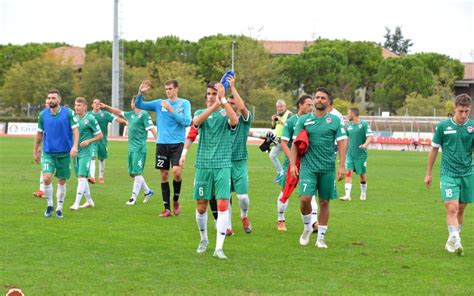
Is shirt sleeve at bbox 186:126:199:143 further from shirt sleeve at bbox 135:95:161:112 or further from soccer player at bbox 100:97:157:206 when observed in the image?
soccer player at bbox 100:97:157:206

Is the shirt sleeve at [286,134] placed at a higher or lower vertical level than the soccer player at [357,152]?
higher

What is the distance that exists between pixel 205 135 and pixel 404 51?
137 meters

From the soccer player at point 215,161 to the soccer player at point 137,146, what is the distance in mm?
5672

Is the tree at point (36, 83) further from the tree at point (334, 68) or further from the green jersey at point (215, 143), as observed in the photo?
the green jersey at point (215, 143)

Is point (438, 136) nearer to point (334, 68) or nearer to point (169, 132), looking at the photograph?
point (169, 132)

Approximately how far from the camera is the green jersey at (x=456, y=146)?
34.9 ft

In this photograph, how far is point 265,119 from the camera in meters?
69.5

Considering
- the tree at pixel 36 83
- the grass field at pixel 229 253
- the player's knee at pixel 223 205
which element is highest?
the tree at pixel 36 83

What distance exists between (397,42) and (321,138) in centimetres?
13754

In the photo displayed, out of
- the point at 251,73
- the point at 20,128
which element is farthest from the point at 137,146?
the point at 251,73

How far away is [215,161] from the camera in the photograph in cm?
1002

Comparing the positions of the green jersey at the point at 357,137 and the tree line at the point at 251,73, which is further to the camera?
the tree line at the point at 251,73

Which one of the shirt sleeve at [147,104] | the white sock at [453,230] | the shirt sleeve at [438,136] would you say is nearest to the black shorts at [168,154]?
the shirt sleeve at [147,104]

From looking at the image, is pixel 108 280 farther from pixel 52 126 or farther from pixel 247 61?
pixel 247 61
